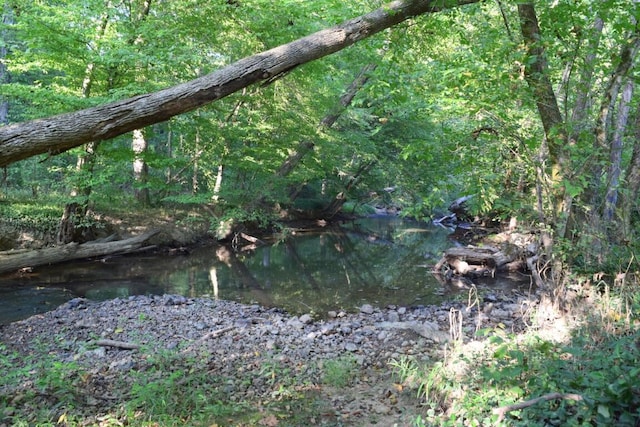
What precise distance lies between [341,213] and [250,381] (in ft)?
80.8

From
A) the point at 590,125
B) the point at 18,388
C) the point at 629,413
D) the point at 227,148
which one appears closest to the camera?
the point at 629,413

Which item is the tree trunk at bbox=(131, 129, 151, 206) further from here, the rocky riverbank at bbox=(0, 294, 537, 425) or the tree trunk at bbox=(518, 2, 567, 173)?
the tree trunk at bbox=(518, 2, 567, 173)

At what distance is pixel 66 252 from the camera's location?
11836 mm

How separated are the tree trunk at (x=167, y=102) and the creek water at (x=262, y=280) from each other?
5181 mm

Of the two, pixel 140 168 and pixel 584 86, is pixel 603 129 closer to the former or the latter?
pixel 584 86

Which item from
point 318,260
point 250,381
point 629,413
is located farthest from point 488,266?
point 629,413

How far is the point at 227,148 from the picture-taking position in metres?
14.3

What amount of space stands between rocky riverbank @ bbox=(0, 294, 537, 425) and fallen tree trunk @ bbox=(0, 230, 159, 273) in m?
3.72

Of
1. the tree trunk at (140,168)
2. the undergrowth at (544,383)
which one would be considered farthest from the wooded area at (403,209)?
the tree trunk at (140,168)

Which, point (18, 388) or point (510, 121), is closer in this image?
point (18, 388)

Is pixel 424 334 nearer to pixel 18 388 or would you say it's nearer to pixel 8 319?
pixel 18 388

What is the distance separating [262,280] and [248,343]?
20.0ft

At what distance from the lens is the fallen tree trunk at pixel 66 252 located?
10562mm

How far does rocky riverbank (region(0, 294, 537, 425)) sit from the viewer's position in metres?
3.87
